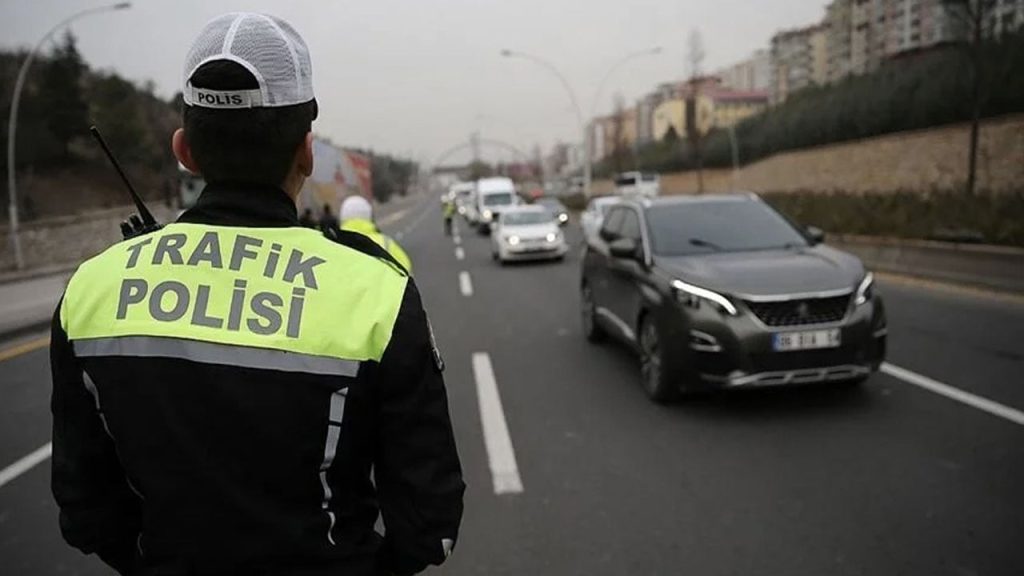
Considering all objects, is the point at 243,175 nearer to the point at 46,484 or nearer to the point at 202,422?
the point at 202,422

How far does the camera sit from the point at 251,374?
137 cm

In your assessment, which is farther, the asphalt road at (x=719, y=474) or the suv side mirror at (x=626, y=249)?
Answer: the suv side mirror at (x=626, y=249)

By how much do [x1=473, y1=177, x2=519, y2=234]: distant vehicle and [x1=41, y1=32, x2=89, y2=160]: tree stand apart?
22.0 m

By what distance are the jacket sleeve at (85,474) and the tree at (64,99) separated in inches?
1814

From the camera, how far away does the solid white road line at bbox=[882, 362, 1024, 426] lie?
5.63 m

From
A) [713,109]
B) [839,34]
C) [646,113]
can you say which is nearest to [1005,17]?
[713,109]

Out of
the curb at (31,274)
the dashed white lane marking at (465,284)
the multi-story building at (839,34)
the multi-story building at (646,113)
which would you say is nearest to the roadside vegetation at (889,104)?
the dashed white lane marking at (465,284)

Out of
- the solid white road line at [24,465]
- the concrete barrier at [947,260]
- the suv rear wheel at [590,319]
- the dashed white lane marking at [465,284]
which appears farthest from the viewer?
the dashed white lane marking at [465,284]

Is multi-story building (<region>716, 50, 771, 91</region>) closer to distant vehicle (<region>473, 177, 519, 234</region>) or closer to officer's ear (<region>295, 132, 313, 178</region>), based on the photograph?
distant vehicle (<region>473, 177, 519, 234</region>)

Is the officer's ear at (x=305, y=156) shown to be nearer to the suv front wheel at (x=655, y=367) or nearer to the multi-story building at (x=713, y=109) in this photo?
the suv front wheel at (x=655, y=367)

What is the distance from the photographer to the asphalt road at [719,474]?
147 inches

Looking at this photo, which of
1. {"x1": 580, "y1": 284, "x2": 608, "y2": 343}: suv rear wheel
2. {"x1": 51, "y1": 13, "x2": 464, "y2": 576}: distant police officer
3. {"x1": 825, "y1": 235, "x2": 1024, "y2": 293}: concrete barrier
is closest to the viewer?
{"x1": 51, "y1": 13, "x2": 464, "y2": 576}: distant police officer

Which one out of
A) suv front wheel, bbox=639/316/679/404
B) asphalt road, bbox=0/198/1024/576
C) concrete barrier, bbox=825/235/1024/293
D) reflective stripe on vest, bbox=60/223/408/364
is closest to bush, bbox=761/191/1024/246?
concrete barrier, bbox=825/235/1024/293

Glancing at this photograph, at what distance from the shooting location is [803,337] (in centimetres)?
569
